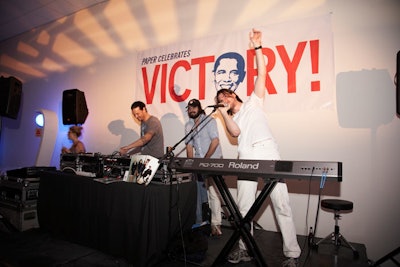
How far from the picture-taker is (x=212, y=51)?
3.37 metres

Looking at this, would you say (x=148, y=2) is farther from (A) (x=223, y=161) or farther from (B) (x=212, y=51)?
(A) (x=223, y=161)

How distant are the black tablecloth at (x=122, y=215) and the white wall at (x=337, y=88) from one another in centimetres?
141

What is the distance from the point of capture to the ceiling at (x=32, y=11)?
4629 millimetres

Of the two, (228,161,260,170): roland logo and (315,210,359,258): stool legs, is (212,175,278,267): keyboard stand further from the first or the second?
(315,210,359,258): stool legs

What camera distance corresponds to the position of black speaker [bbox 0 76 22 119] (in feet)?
15.6

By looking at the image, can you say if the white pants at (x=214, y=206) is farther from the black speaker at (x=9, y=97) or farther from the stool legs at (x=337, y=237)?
the black speaker at (x=9, y=97)

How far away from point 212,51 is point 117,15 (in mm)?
2184

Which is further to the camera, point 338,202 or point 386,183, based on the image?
point 386,183

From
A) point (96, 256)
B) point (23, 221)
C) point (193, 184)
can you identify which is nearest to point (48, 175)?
point (23, 221)

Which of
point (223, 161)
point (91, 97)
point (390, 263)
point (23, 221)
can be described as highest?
point (91, 97)

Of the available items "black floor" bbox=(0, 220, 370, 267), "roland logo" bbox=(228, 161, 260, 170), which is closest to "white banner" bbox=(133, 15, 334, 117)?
"black floor" bbox=(0, 220, 370, 267)

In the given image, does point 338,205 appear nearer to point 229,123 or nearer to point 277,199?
point 277,199

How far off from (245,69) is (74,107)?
3.14m

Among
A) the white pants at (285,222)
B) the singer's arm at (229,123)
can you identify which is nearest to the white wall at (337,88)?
the white pants at (285,222)
